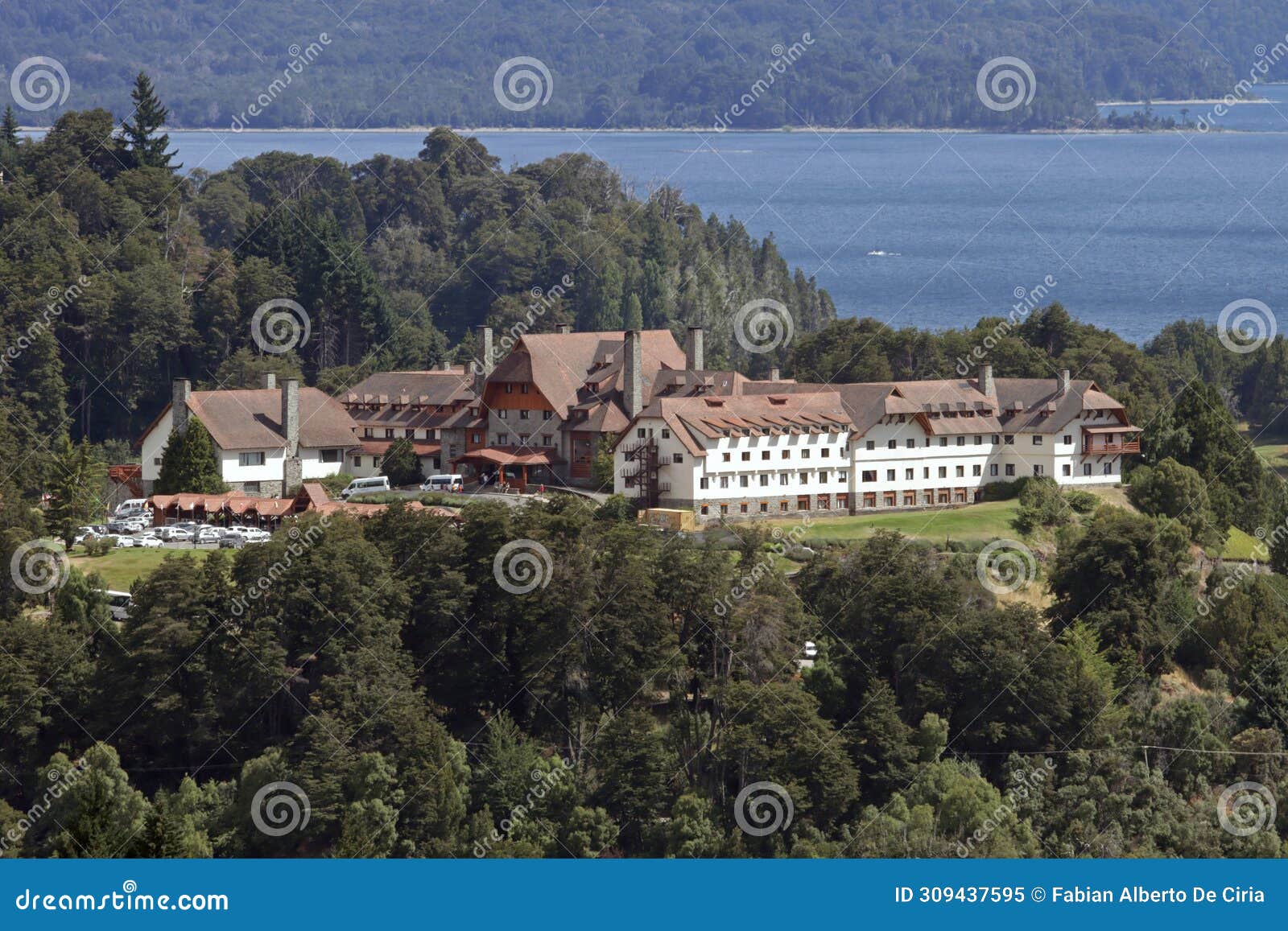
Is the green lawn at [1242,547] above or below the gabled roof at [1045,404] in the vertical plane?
below

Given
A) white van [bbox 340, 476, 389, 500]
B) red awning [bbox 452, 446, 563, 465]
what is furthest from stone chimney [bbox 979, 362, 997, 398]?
white van [bbox 340, 476, 389, 500]

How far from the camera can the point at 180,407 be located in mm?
68688

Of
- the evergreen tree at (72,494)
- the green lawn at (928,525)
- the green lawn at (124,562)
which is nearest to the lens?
the green lawn at (124,562)

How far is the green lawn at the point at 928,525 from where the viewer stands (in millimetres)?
61519

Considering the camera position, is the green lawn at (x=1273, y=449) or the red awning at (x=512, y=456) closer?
the red awning at (x=512, y=456)

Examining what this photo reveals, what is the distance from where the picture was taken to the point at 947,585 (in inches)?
2119

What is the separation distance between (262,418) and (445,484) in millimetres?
6075

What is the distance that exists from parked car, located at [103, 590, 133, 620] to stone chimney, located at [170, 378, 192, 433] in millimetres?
14330

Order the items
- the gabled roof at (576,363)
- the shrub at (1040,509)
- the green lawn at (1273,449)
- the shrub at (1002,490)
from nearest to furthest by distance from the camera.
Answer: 1. the shrub at (1040,509)
2. the shrub at (1002,490)
3. the gabled roof at (576,363)
4. the green lawn at (1273,449)

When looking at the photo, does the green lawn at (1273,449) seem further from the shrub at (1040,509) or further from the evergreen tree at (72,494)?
the evergreen tree at (72,494)

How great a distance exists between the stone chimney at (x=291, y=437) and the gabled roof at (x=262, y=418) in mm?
198

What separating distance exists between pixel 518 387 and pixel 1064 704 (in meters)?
24.4

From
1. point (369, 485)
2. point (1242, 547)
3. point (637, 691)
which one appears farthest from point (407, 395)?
point (1242, 547)

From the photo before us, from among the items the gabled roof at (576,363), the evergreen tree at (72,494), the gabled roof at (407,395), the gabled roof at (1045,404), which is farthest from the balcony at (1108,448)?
the evergreen tree at (72,494)
